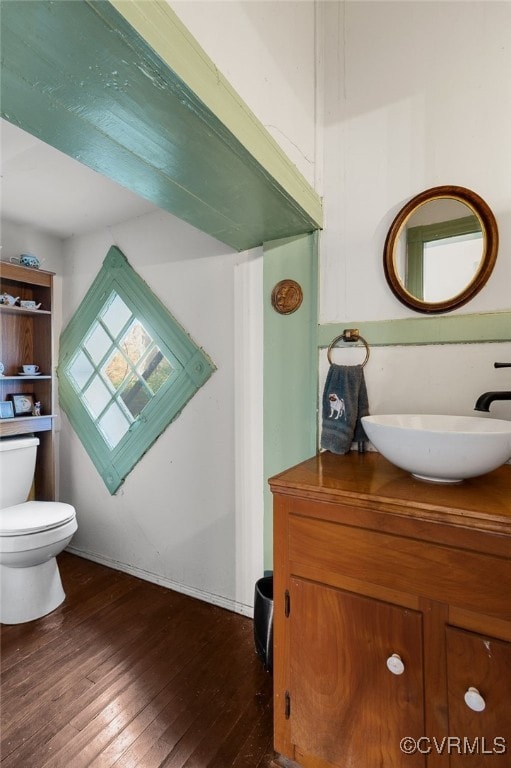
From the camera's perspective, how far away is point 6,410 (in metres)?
2.18

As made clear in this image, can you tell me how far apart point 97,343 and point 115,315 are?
0.81ft

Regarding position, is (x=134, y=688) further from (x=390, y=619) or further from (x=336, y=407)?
(x=336, y=407)

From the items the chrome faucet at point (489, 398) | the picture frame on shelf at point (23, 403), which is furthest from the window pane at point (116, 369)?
the chrome faucet at point (489, 398)

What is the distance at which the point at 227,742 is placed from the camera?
1.13 meters

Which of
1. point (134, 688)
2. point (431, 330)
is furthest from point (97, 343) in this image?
point (431, 330)

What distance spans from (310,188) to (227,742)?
1990 millimetres

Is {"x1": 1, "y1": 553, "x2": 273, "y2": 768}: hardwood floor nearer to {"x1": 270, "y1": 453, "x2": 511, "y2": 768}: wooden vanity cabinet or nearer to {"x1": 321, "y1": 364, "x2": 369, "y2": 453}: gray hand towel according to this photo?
{"x1": 270, "y1": 453, "x2": 511, "y2": 768}: wooden vanity cabinet

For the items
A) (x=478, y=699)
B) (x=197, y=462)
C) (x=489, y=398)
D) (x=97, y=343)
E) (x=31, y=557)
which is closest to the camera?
(x=478, y=699)

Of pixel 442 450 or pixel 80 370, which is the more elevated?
pixel 80 370

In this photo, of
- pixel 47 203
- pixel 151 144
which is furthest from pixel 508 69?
pixel 47 203

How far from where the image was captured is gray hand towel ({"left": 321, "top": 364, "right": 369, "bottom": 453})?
4.22ft

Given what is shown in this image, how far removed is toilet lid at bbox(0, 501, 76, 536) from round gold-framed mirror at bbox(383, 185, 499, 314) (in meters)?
1.93

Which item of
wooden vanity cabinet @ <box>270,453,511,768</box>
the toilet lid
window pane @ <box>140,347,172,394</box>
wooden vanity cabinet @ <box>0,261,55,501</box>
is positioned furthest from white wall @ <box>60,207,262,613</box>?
wooden vanity cabinet @ <box>270,453,511,768</box>

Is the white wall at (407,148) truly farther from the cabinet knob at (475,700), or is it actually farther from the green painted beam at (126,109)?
the cabinet knob at (475,700)
